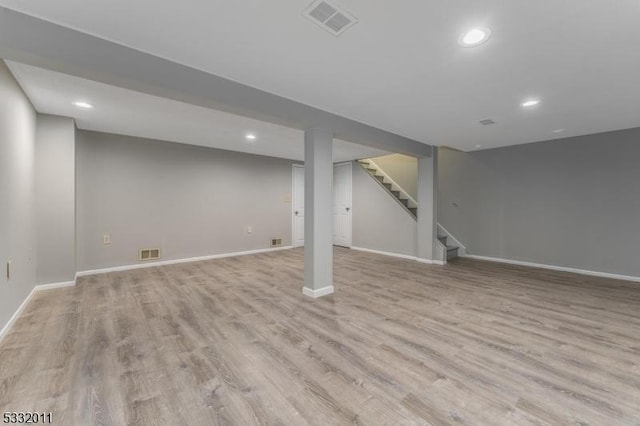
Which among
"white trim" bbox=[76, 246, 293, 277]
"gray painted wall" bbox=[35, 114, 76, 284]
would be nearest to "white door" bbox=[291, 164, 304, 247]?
"white trim" bbox=[76, 246, 293, 277]

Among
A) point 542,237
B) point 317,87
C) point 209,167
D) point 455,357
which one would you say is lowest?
point 455,357

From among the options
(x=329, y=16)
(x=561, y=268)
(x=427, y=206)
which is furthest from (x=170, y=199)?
(x=561, y=268)

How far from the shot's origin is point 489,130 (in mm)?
4434

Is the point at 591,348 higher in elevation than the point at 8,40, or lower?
lower

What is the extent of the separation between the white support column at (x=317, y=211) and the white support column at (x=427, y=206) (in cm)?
285

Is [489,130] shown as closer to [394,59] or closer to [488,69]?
[488,69]

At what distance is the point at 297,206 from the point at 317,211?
4002 millimetres

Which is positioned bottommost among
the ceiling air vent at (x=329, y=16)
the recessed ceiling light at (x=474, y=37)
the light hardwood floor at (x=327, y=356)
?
the light hardwood floor at (x=327, y=356)

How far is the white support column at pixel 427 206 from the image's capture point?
554cm

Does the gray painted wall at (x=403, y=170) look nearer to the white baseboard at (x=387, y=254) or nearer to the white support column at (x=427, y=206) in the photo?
the white support column at (x=427, y=206)

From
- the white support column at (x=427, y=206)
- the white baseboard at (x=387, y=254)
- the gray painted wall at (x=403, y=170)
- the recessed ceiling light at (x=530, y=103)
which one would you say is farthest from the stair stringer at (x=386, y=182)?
the recessed ceiling light at (x=530, y=103)

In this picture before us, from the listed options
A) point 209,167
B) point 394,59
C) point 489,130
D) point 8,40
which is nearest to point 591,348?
point 394,59

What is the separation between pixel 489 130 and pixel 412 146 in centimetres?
125

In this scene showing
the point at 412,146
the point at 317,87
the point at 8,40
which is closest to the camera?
the point at 8,40
